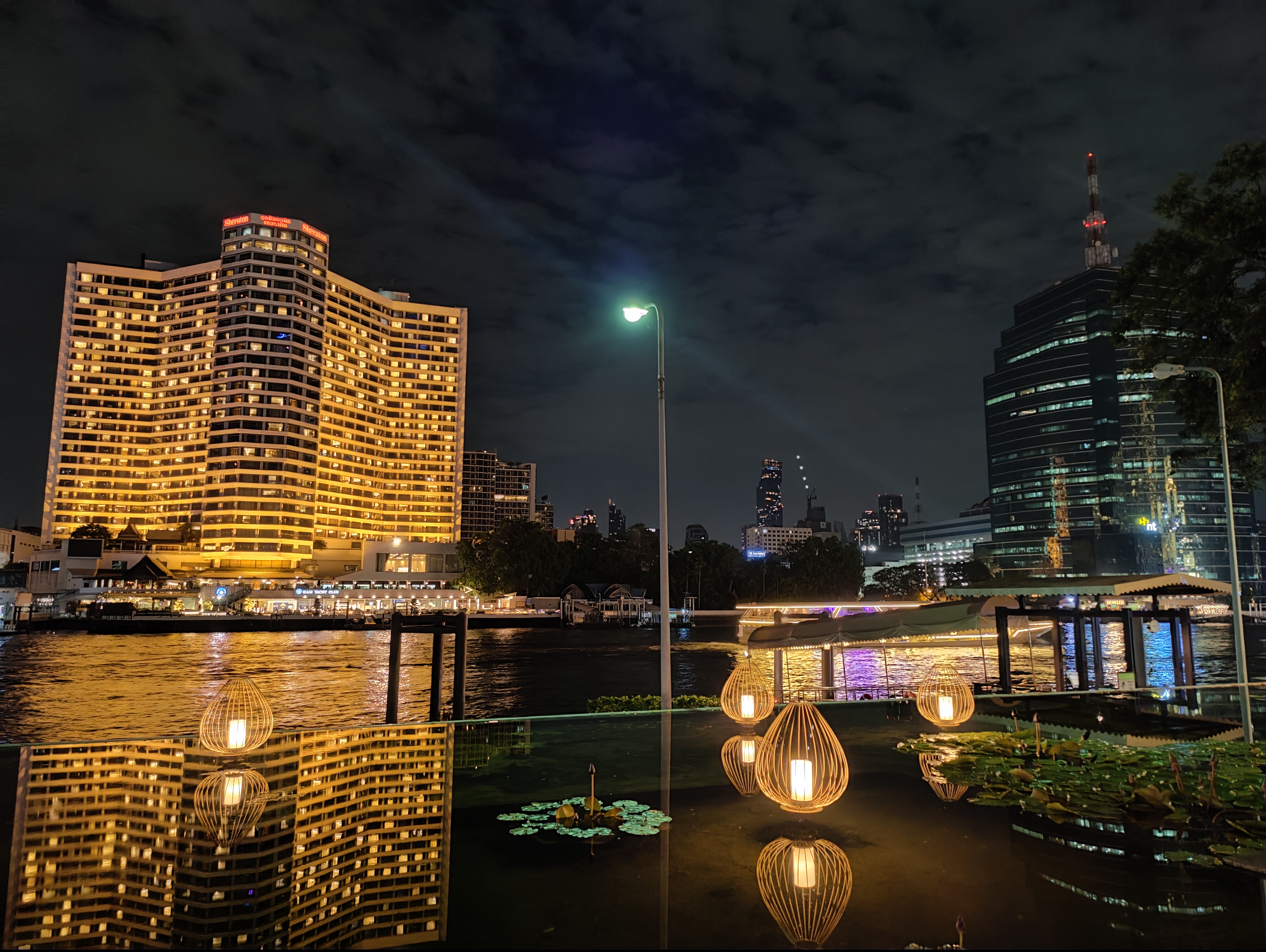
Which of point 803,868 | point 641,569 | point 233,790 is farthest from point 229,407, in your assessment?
point 803,868

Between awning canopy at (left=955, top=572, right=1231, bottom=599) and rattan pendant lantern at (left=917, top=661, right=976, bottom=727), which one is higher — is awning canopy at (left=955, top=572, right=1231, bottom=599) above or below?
above

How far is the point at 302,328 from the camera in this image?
499 feet

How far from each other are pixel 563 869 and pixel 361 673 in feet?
126

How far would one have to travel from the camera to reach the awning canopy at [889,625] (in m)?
19.3

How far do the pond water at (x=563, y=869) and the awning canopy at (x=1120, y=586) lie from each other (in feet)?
37.3

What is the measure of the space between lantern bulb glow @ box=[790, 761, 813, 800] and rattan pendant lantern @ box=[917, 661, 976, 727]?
7793mm

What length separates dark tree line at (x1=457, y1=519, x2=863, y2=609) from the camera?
11562 cm

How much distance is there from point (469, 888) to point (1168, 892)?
673cm

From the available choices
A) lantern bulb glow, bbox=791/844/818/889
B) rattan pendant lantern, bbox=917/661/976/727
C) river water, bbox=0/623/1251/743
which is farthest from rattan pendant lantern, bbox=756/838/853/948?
river water, bbox=0/623/1251/743

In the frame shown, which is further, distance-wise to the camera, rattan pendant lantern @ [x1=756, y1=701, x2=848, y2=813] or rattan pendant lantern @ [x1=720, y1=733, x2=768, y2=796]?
rattan pendant lantern @ [x1=720, y1=733, x2=768, y2=796]

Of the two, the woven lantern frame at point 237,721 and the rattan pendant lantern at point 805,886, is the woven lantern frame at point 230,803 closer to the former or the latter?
the woven lantern frame at point 237,721

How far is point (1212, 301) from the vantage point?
22.7 meters

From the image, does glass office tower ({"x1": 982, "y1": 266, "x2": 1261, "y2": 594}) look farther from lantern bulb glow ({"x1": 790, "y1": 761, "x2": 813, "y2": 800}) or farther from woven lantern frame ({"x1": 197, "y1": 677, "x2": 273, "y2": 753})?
woven lantern frame ({"x1": 197, "y1": 677, "x2": 273, "y2": 753})

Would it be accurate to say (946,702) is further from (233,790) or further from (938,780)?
(233,790)
